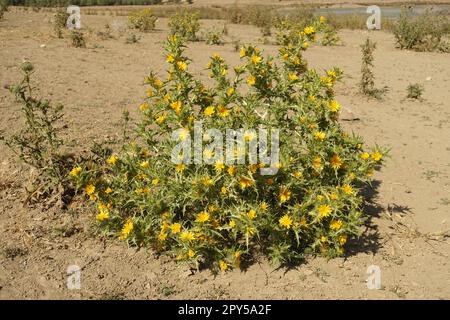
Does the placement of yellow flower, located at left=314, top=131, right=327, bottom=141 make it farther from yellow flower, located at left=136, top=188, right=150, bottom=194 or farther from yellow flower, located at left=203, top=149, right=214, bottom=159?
yellow flower, located at left=136, top=188, right=150, bottom=194

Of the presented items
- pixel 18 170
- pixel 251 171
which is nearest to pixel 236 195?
pixel 251 171

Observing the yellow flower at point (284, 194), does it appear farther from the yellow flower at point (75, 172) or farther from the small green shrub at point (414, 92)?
the small green shrub at point (414, 92)

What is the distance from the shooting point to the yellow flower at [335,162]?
271 cm

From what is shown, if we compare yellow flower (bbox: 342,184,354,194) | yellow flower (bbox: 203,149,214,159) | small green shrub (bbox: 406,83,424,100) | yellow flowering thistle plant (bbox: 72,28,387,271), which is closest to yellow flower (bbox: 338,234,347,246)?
yellow flowering thistle plant (bbox: 72,28,387,271)

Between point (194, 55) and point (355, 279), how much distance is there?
612 cm

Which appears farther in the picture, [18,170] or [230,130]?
[18,170]

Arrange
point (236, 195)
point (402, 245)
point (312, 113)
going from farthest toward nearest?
point (402, 245) < point (312, 113) < point (236, 195)

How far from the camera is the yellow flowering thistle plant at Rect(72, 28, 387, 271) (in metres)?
2.58

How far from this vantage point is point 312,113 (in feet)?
9.73

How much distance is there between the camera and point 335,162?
2717 mm

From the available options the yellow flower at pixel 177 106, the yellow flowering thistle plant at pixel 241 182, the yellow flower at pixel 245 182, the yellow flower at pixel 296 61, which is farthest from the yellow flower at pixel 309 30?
the yellow flower at pixel 245 182

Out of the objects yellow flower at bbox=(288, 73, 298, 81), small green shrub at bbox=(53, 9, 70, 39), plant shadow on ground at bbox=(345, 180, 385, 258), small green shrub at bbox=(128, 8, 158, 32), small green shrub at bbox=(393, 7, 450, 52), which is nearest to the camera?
yellow flower at bbox=(288, 73, 298, 81)

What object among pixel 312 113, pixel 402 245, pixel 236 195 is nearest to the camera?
pixel 236 195

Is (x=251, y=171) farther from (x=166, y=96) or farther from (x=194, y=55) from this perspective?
(x=194, y=55)
